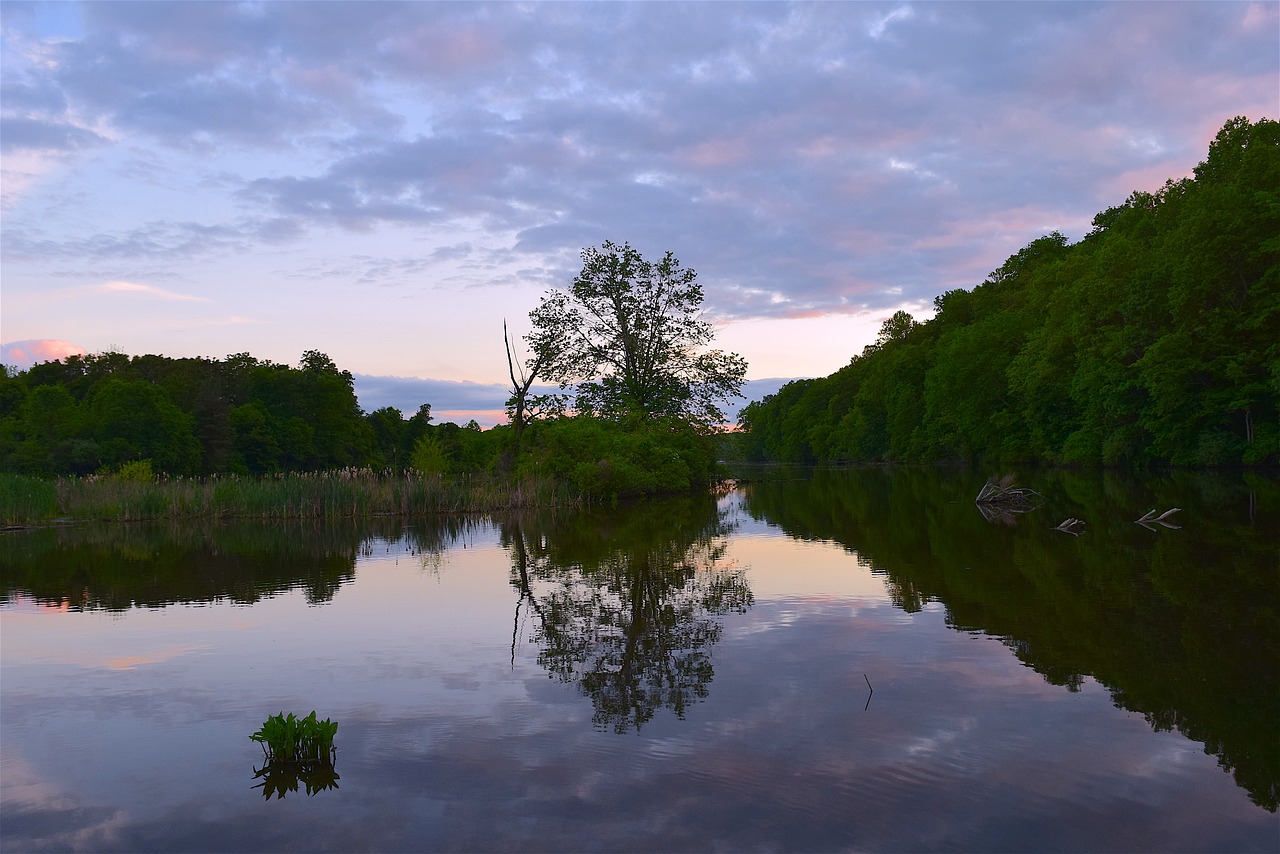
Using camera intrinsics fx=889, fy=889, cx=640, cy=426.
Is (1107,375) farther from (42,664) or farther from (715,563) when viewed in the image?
(42,664)

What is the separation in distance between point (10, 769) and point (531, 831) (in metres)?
3.50

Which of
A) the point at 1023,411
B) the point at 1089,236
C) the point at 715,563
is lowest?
the point at 715,563

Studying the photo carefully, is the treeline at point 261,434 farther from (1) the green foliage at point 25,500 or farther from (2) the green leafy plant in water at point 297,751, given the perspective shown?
(2) the green leafy plant in water at point 297,751

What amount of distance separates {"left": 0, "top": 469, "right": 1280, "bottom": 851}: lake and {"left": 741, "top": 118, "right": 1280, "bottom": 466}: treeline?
25.5m

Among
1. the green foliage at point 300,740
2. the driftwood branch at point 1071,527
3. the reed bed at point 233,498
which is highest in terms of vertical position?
the reed bed at point 233,498

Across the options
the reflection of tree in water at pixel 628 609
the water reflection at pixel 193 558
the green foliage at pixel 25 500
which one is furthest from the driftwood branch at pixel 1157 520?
the green foliage at pixel 25 500

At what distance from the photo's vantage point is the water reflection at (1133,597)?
597cm

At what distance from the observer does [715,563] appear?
14.9 m

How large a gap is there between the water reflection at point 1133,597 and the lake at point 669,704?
51 mm

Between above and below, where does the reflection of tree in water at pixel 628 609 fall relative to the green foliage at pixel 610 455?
below

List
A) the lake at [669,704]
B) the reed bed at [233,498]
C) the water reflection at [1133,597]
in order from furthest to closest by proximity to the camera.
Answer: the reed bed at [233,498] < the water reflection at [1133,597] < the lake at [669,704]

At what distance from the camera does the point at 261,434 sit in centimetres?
7538

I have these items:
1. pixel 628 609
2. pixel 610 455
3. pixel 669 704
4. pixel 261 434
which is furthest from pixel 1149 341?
pixel 261 434

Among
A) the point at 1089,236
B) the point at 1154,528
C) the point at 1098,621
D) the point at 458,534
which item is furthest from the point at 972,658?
the point at 1089,236
